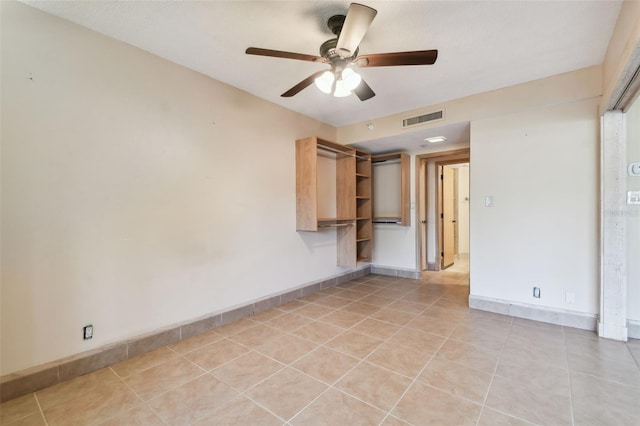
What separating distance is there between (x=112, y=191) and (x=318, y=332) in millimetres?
2292

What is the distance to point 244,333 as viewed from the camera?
2.85 meters

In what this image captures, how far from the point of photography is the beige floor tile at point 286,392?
175 cm

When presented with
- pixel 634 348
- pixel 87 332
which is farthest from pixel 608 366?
pixel 87 332

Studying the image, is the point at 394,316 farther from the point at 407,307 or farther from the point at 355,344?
the point at 355,344

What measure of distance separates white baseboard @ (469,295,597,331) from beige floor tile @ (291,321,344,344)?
6.09 ft

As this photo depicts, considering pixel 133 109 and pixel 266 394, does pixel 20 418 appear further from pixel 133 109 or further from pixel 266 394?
pixel 133 109

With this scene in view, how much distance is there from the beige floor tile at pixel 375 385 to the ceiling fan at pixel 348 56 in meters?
2.22

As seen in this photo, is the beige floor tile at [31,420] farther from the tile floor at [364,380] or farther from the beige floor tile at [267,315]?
the beige floor tile at [267,315]

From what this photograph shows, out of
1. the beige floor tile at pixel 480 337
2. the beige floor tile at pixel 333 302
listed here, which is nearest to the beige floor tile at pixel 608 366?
the beige floor tile at pixel 480 337

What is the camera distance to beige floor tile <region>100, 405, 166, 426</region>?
1.62m

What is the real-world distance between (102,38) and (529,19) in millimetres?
3381

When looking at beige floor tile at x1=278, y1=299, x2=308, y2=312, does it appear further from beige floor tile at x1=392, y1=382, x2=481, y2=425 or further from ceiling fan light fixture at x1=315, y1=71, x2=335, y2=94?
ceiling fan light fixture at x1=315, y1=71, x2=335, y2=94

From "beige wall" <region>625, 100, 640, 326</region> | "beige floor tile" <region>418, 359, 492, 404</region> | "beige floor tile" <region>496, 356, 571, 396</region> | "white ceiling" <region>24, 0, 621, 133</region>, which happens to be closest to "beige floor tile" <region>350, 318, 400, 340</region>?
"beige floor tile" <region>418, 359, 492, 404</region>

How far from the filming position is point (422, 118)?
3832 mm
